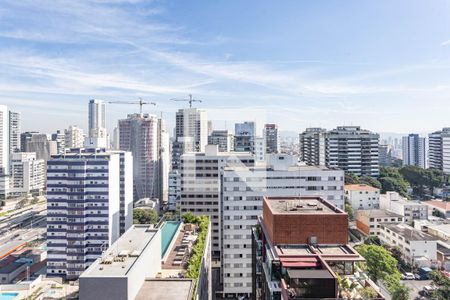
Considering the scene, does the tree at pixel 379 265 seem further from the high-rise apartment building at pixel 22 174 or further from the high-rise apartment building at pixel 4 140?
the high-rise apartment building at pixel 4 140

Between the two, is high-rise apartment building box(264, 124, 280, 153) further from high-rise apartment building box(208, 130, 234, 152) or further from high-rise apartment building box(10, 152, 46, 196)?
high-rise apartment building box(10, 152, 46, 196)

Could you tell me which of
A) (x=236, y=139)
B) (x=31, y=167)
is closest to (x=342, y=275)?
(x=236, y=139)

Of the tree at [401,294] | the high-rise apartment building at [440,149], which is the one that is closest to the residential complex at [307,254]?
the tree at [401,294]

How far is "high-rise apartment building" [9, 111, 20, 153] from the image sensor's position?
47.8 metres

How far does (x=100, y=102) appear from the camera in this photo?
210 feet

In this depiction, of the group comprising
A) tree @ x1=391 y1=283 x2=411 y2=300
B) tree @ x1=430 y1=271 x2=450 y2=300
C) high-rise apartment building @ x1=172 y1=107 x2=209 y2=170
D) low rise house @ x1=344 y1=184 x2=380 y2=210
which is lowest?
tree @ x1=430 y1=271 x2=450 y2=300

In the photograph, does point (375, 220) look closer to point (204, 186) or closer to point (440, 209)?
point (440, 209)

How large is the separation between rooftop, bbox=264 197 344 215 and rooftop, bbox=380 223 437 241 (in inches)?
Answer: 391

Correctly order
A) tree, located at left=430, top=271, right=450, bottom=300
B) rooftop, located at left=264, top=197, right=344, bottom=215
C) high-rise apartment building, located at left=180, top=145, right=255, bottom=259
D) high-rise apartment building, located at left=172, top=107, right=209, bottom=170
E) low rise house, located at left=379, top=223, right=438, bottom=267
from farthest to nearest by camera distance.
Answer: high-rise apartment building, located at left=172, top=107, right=209, bottom=170
high-rise apartment building, located at left=180, top=145, right=255, bottom=259
low rise house, located at left=379, top=223, right=438, bottom=267
tree, located at left=430, top=271, right=450, bottom=300
rooftop, located at left=264, top=197, right=344, bottom=215

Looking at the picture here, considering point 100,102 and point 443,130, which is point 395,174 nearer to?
point 443,130

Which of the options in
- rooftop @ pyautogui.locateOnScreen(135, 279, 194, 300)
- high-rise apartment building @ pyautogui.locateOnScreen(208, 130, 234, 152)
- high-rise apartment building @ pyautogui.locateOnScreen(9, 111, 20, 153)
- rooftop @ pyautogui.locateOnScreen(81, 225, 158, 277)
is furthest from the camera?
high-rise apartment building @ pyautogui.locateOnScreen(9, 111, 20, 153)

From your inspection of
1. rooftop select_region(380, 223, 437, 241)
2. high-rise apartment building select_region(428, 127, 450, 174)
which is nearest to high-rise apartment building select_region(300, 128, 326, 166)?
high-rise apartment building select_region(428, 127, 450, 174)

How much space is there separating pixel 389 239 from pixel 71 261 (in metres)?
16.9

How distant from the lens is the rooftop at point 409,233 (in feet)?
57.9
